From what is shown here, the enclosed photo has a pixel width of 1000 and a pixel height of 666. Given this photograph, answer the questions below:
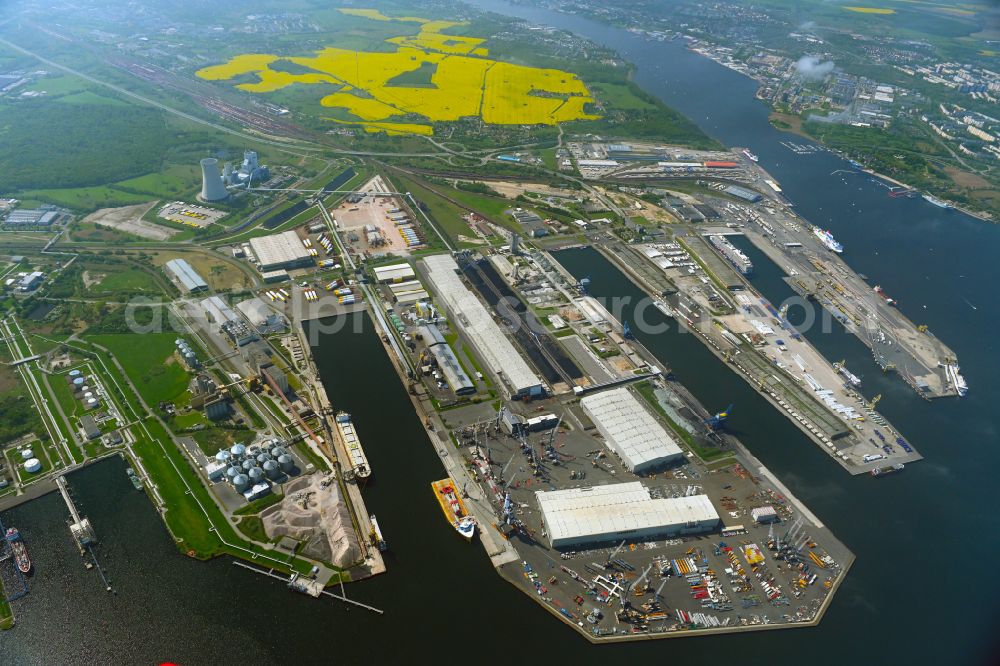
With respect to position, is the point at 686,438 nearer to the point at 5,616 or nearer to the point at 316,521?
the point at 316,521

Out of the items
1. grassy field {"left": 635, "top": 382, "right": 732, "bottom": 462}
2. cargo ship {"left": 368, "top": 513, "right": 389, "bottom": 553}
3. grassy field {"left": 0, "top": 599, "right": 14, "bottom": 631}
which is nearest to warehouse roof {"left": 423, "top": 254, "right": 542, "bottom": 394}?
grassy field {"left": 635, "top": 382, "right": 732, "bottom": 462}

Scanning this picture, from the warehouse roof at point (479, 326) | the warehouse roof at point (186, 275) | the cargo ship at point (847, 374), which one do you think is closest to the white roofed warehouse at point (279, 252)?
the warehouse roof at point (186, 275)

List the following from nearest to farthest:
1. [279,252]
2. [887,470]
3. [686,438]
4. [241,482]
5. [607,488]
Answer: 1. [241,482]
2. [607,488]
3. [887,470]
4. [686,438]
5. [279,252]

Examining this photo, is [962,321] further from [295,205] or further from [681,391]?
[295,205]

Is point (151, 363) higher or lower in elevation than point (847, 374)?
higher

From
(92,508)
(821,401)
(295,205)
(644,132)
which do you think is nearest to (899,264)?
(821,401)

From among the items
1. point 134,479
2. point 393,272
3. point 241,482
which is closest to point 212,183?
point 393,272
